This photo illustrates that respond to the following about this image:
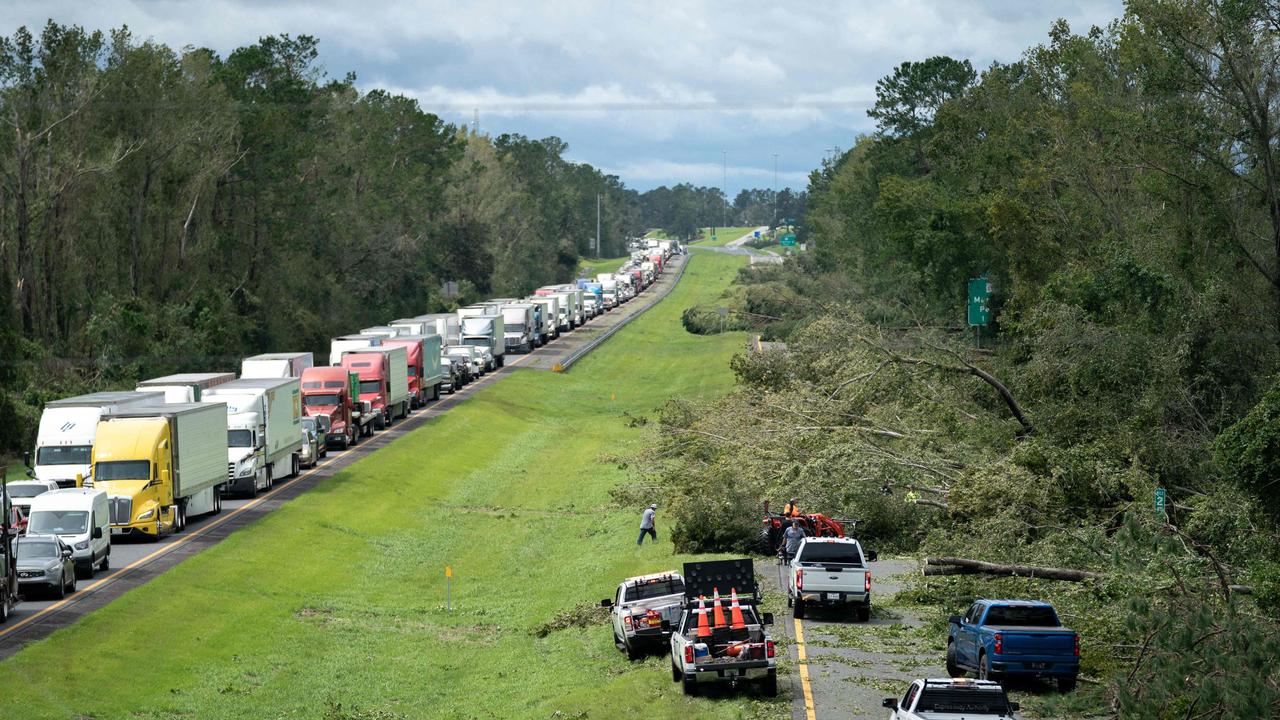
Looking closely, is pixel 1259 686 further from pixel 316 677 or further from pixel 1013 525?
pixel 316 677

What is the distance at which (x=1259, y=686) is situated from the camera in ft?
54.4

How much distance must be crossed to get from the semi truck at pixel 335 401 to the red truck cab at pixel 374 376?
120cm

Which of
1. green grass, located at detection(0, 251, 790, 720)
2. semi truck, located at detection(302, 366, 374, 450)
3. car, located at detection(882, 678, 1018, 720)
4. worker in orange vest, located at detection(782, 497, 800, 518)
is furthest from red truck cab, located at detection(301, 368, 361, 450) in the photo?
car, located at detection(882, 678, 1018, 720)

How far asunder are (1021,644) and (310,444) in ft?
122

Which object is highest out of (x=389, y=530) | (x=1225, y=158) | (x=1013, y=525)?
(x=1225, y=158)

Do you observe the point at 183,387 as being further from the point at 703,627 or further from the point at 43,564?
the point at 703,627

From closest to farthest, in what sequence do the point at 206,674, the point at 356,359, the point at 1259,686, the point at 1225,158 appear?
the point at 1259,686
the point at 206,674
the point at 1225,158
the point at 356,359

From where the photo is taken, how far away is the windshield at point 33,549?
31641 millimetres

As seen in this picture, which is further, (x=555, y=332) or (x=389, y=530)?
(x=555, y=332)

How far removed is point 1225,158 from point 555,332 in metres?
74.7

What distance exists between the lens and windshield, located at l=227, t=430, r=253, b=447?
4769cm

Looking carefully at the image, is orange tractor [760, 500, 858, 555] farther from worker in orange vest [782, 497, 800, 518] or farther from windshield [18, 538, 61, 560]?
windshield [18, 538, 61, 560]

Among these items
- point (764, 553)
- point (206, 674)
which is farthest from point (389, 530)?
point (206, 674)

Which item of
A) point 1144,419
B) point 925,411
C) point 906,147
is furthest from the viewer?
point 906,147
